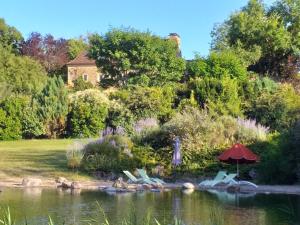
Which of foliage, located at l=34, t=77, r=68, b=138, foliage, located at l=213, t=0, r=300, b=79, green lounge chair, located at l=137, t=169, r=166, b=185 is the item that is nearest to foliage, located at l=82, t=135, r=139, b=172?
green lounge chair, located at l=137, t=169, r=166, b=185

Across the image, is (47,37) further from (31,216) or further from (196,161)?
(31,216)

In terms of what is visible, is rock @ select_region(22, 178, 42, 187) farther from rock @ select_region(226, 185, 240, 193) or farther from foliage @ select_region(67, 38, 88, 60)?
foliage @ select_region(67, 38, 88, 60)

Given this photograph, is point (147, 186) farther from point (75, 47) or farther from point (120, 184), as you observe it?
point (75, 47)

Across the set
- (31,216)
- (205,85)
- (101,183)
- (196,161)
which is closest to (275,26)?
(205,85)

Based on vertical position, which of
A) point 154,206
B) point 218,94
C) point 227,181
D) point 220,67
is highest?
point 220,67

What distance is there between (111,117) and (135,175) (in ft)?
48.2

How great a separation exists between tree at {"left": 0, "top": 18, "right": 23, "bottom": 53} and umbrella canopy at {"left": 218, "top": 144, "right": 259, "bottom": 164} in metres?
56.1

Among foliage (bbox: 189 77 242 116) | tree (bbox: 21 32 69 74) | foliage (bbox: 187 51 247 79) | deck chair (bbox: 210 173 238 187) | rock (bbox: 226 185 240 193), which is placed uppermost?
tree (bbox: 21 32 69 74)

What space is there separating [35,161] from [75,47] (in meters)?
60.9

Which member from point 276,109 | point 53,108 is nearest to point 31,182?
point 53,108

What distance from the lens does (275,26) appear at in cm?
4412

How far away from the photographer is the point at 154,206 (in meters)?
14.1

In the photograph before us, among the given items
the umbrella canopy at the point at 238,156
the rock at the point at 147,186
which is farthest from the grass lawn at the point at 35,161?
the umbrella canopy at the point at 238,156

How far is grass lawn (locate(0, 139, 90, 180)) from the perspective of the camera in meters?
20.3
